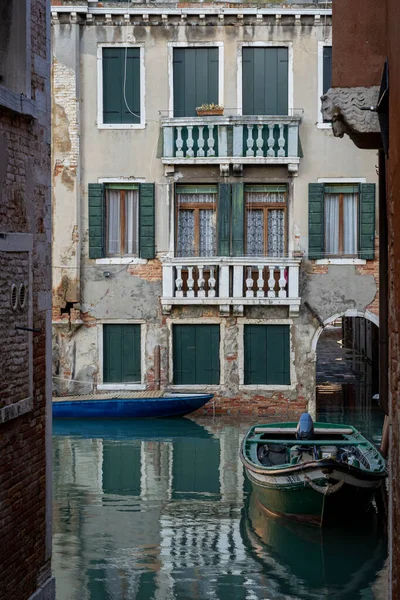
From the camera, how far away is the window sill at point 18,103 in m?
7.96

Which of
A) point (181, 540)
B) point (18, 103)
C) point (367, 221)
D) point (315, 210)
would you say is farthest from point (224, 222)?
point (18, 103)

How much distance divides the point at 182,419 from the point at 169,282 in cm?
266

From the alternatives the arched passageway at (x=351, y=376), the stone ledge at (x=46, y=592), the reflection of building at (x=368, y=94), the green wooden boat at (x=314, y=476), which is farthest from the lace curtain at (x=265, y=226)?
the stone ledge at (x=46, y=592)

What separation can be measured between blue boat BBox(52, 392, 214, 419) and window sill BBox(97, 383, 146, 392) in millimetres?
466

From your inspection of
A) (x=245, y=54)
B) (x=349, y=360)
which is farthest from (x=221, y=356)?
(x=349, y=360)

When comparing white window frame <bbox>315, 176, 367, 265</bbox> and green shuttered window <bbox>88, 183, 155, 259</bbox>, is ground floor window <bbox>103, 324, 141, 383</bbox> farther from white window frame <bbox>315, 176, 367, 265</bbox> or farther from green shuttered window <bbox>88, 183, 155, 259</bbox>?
white window frame <bbox>315, 176, 367, 265</bbox>

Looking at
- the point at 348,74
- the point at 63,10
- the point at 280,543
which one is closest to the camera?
the point at 348,74

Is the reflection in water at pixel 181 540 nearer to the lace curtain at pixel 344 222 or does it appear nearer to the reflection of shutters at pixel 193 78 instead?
the lace curtain at pixel 344 222

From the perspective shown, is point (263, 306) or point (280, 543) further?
point (263, 306)

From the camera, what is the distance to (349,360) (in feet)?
102

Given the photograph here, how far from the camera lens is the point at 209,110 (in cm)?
2073

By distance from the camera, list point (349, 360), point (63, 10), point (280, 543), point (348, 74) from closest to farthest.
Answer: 1. point (348, 74)
2. point (280, 543)
3. point (63, 10)
4. point (349, 360)

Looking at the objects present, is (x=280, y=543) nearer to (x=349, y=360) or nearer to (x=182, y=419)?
(x=182, y=419)

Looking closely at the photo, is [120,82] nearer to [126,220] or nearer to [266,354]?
[126,220]
